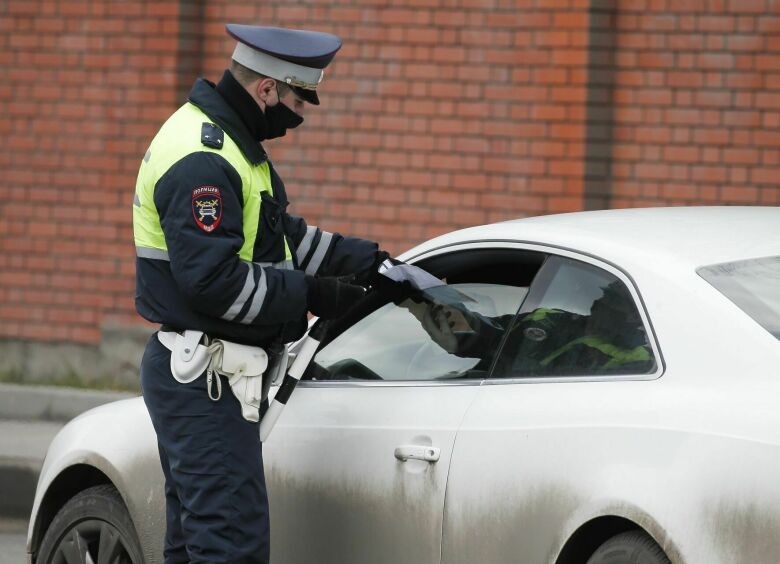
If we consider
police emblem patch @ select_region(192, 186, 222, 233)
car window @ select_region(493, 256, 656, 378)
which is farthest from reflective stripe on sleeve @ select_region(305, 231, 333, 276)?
car window @ select_region(493, 256, 656, 378)

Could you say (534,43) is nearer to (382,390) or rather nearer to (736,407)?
(382,390)

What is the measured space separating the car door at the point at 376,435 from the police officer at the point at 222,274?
174 millimetres

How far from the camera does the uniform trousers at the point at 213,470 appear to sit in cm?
394

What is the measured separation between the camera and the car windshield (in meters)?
3.45

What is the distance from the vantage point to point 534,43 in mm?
8070

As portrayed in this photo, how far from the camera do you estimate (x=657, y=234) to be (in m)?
3.86

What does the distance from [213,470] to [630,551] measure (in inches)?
45.4

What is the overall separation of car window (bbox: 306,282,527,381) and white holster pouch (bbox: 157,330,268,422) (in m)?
0.33

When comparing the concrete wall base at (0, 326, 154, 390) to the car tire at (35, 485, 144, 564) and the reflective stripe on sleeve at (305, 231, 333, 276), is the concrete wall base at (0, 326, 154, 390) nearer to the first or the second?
the car tire at (35, 485, 144, 564)

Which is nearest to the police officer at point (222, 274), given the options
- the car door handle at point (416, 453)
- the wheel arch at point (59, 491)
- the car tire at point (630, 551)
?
the car door handle at point (416, 453)

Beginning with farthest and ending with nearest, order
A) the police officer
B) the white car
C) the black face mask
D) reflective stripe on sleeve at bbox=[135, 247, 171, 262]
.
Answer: the black face mask, reflective stripe on sleeve at bbox=[135, 247, 171, 262], the police officer, the white car

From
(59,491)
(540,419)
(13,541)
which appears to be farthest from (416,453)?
(13,541)

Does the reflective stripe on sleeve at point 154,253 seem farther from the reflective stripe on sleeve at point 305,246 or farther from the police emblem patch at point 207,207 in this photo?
the reflective stripe on sleeve at point 305,246

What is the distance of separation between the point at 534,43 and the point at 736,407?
5043 millimetres
